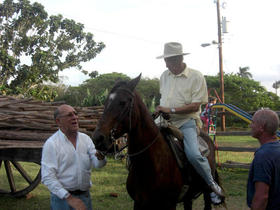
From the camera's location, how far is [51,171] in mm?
2945

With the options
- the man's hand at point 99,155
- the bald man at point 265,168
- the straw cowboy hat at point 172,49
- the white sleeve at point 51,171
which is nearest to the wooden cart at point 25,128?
the white sleeve at point 51,171

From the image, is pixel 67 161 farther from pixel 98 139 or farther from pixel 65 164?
pixel 98 139

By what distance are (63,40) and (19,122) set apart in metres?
17.6

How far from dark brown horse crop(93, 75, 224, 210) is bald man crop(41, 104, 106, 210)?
0.42 m

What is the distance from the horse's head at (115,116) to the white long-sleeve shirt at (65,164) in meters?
0.50

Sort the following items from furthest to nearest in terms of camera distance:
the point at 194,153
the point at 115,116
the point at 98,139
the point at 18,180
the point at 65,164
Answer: the point at 18,180 < the point at 194,153 < the point at 65,164 < the point at 115,116 < the point at 98,139

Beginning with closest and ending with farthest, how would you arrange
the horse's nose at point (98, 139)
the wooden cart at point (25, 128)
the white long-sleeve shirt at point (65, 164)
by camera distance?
the horse's nose at point (98, 139) → the white long-sleeve shirt at point (65, 164) → the wooden cart at point (25, 128)

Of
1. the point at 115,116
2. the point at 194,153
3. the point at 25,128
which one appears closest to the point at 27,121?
the point at 25,128

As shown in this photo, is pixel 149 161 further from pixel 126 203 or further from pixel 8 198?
pixel 8 198

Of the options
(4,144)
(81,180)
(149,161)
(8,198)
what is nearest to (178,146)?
Result: (149,161)

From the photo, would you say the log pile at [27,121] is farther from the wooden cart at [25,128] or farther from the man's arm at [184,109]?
the man's arm at [184,109]

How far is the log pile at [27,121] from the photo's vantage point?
15.3 feet

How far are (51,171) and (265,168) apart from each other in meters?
1.96

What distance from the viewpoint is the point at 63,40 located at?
70.4 feet
